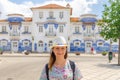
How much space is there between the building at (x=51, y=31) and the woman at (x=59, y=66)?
56.2 metres

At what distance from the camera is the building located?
60562 millimetres

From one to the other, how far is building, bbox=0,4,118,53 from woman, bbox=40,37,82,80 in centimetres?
5618

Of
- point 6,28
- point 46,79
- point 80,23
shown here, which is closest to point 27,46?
point 6,28

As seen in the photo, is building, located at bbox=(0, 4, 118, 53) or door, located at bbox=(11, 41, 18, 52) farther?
door, located at bbox=(11, 41, 18, 52)

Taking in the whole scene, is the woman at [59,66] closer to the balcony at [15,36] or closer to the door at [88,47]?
the door at [88,47]

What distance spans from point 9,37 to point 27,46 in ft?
14.2

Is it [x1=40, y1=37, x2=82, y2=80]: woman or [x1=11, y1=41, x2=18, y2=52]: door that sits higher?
Result: [x1=40, y1=37, x2=82, y2=80]: woman

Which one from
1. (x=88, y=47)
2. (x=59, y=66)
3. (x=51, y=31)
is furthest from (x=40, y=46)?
(x=59, y=66)

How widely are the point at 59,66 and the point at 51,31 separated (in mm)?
57064

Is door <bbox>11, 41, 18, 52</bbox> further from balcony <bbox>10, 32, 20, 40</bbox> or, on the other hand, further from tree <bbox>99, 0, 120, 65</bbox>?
tree <bbox>99, 0, 120, 65</bbox>

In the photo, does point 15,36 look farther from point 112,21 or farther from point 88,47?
point 112,21

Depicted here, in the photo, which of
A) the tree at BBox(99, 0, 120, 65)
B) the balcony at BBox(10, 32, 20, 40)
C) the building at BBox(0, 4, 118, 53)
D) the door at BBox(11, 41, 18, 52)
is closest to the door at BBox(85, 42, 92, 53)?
the building at BBox(0, 4, 118, 53)

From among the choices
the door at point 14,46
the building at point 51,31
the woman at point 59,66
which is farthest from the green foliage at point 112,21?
the door at point 14,46

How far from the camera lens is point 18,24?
203 feet
